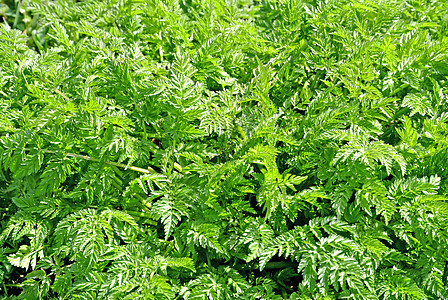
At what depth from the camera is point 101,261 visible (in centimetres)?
245

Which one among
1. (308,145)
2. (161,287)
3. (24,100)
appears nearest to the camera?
(161,287)

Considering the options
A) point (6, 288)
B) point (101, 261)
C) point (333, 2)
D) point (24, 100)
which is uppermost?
point (333, 2)

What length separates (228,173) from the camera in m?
2.45

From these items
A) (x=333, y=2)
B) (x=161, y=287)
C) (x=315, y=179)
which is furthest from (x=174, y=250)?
(x=333, y=2)

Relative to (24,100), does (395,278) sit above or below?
below

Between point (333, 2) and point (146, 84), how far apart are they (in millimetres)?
1297

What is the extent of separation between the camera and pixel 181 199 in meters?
2.37

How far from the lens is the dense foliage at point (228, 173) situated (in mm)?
2324

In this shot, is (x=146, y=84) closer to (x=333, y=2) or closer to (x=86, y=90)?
(x=86, y=90)

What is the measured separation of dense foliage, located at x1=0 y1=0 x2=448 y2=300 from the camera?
232 centimetres

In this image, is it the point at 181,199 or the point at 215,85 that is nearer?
the point at 181,199

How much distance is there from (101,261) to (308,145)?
1.25m

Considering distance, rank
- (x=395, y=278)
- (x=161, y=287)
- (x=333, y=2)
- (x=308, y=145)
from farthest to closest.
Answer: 1. (x=333, y=2)
2. (x=308, y=145)
3. (x=395, y=278)
4. (x=161, y=287)

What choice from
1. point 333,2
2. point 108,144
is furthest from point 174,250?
point 333,2
